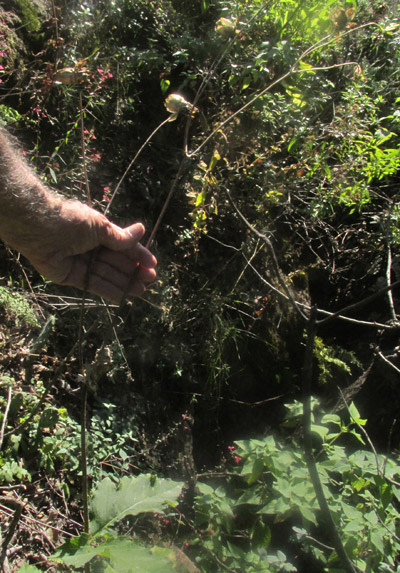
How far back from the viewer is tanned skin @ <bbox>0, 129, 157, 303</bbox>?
5.53 ft

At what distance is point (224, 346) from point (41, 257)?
1701mm

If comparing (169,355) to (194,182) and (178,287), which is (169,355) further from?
(194,182)

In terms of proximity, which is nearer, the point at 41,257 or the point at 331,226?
the point at 41,257

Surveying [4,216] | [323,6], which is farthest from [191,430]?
[323,6]

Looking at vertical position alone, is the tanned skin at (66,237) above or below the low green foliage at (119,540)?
above

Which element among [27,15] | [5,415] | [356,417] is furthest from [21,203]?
[27,15]

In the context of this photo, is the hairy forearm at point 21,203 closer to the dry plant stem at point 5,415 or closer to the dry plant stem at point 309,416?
the dry plant stem at point 5,415

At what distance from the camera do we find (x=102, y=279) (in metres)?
1.88

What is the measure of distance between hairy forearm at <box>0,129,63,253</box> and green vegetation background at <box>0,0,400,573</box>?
724 millimetres

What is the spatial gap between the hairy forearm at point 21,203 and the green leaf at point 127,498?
1.02m

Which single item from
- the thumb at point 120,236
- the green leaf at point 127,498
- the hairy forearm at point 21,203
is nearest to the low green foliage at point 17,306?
the hairy forearm at point 21,203

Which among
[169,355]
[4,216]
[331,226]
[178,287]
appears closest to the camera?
[4,216]

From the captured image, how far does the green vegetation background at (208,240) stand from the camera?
247 cm

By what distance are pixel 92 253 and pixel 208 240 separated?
166cm
